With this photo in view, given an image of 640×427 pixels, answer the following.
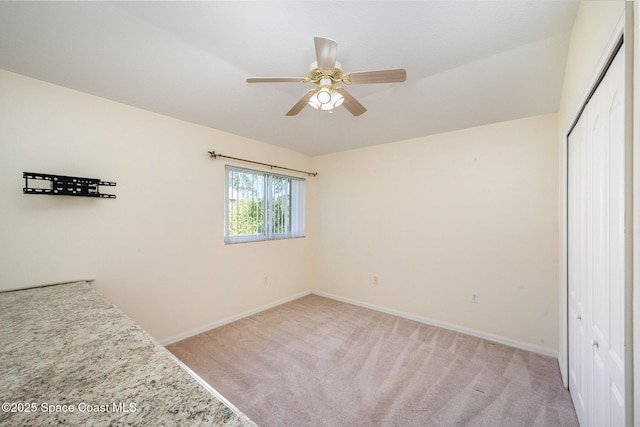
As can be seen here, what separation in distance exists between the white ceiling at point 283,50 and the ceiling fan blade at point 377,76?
0.32 m

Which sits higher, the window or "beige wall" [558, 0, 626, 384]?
"beige wall" [558, 0, 626, 384]

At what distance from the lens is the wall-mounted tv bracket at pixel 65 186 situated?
192 cm

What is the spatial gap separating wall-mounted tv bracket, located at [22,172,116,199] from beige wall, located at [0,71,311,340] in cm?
7

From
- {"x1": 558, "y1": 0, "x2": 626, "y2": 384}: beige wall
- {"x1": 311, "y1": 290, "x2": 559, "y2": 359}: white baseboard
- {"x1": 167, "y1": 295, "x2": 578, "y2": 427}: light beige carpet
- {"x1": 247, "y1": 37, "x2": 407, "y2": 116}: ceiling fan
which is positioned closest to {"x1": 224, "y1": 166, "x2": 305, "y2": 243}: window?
{"x1": 167, "y1": 295, "x2": 578, "y2": 427}: light beige carpet

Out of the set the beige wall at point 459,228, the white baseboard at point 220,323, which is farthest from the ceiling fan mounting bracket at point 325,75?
the white baseboard at point 220,323

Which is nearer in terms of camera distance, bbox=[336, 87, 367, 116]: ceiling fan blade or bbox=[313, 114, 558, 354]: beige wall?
bbox=[336, 87, 367, 116]: ceiling fan blade

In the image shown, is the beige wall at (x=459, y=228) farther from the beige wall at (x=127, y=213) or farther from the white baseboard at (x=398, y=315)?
the beige wall at (x=127, y=213)

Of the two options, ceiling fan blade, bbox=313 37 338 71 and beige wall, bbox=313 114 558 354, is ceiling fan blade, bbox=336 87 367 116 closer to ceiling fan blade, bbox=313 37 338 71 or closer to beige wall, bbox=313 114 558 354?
ceiling fan blade, bbox=313 37 338 71

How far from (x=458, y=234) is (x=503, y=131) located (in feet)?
4.08

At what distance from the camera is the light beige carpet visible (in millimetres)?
1720

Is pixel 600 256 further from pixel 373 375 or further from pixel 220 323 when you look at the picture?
pixel 220 323

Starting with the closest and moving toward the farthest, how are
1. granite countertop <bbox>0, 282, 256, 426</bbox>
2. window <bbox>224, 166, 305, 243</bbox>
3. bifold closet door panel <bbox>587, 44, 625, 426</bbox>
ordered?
granite countertop <bbox>0, 282, 256, 426</bbox> → bifold closet door panel <bbox>587, 44, 625, 426</bbox> → window <bbox>224, 166, 305, 243</bbox>

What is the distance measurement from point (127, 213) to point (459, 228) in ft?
11.9

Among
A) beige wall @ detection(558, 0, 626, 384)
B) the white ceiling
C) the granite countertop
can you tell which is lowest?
the granite countertop
